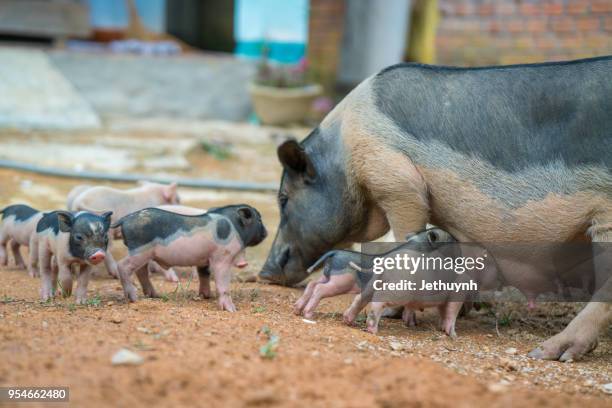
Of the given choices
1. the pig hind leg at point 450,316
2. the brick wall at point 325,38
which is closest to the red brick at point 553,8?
the brick wall at point 325,38

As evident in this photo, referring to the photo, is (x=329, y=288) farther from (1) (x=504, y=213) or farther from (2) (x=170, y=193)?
(2) (x=170, y=193)

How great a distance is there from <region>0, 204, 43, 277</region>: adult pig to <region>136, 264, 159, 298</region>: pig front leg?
80 centimetres

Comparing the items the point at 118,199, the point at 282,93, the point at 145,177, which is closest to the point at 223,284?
the point at 118,199

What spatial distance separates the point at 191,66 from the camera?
13.9 metres

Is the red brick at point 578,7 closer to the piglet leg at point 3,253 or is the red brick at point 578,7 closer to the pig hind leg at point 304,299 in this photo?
the pig hind leg at point 304,299

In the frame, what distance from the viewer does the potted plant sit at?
13.0 meters

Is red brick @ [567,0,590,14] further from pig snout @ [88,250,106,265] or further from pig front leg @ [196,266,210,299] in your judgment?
pig snout @ [88,250,106,265]

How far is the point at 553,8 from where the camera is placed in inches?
384

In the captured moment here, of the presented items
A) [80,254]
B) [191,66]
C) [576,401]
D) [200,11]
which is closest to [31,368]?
[80,254]

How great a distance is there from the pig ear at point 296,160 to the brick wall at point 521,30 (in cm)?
586

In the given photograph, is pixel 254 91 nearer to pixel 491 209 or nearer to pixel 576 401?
pixel 491 209

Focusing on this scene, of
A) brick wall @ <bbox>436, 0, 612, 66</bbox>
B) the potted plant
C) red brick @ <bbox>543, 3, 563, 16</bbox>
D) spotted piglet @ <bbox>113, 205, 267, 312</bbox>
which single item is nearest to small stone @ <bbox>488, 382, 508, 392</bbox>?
spotted piglet @ <bbox>113, 205, 267, 312</bbox>

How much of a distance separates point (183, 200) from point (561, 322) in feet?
12.8

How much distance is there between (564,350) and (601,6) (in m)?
6.56
